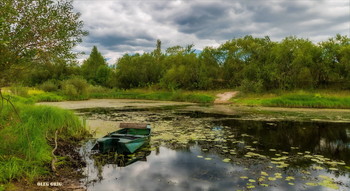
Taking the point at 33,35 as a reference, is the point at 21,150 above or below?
below

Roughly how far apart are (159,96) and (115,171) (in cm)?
2856

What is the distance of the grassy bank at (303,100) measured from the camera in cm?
2403

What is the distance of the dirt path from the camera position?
3126cm

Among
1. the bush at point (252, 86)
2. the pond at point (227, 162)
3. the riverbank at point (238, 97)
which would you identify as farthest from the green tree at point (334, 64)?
the pond at point (227, 162)

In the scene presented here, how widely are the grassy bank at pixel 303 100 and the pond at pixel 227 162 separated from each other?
12333 mm

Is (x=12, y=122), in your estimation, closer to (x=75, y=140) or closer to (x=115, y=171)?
(x=75, y=140)

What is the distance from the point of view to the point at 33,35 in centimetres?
686

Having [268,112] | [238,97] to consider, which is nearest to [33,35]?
[268,112]

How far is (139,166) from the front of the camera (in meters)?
7.93

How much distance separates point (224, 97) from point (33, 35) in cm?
2790

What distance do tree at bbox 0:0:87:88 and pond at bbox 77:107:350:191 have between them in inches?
142

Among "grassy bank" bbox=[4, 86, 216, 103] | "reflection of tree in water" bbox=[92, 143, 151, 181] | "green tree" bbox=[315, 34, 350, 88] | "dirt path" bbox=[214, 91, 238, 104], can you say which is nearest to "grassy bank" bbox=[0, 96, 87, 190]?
"reflection of tree in water" bbox=[92, 143, 151, 181]

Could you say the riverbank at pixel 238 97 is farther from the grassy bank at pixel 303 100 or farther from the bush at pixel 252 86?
the bush at pixel 252 86

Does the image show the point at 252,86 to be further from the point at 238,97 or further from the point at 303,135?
the point at 303,135
